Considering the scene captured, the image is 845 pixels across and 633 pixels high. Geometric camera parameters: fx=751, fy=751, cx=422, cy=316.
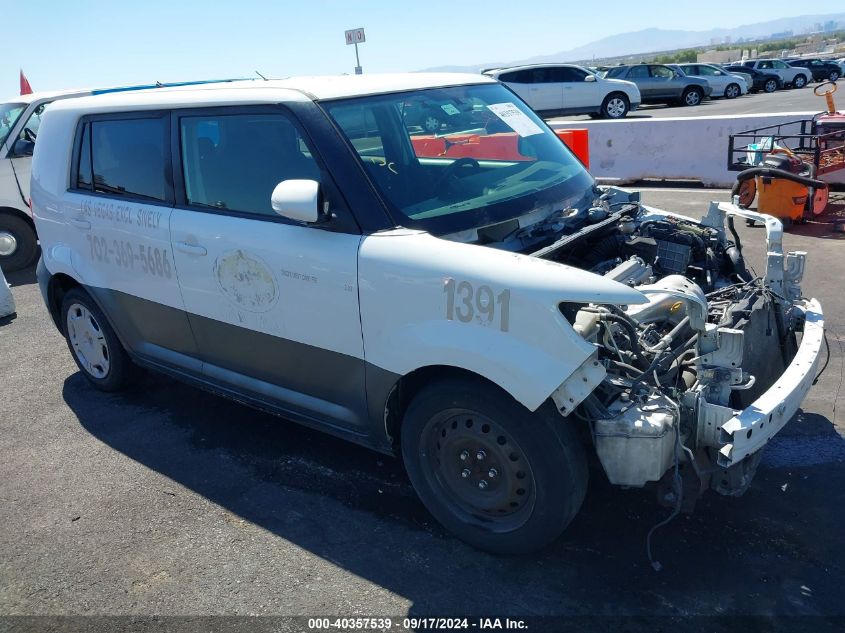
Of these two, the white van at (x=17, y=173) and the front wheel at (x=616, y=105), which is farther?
the front wheel at (x=616, y=105)

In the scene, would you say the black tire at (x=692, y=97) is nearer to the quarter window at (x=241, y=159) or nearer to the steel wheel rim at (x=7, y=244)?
the steel wheel rim at (x=7, y=244)

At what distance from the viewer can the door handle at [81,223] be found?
467cm

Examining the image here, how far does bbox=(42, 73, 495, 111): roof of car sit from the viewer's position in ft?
12.0

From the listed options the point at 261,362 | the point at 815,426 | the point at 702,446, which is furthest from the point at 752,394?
the point at 261,362

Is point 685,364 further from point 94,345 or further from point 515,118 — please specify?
point 94,345

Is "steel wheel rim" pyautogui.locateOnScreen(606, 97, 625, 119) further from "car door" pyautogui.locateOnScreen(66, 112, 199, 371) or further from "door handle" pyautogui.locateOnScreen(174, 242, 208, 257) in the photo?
"door handle" pyautogui.locateOnScreen(174, 242, 208, 257)

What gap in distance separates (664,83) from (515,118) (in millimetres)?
26962

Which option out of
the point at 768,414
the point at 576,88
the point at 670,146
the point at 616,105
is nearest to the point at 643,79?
the point at 616,105

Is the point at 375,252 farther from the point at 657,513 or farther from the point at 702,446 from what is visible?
the point at 657,513

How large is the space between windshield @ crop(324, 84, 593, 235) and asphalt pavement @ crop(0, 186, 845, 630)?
57.3 inches

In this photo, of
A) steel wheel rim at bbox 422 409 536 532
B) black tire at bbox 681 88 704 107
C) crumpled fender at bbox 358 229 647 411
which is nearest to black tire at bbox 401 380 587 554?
steel wheel rim at bbox 422 409 536 532

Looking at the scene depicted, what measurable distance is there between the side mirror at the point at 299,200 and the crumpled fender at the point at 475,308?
266mm

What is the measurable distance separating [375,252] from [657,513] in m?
1.80

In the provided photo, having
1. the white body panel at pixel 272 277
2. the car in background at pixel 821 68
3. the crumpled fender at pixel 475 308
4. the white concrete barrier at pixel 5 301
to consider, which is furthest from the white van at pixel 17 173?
the car in background at pixel 821 68
